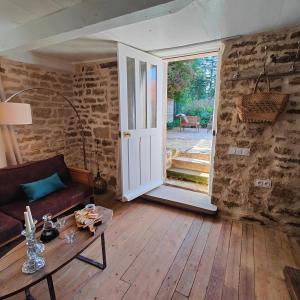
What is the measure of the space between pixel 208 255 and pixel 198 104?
6.79m

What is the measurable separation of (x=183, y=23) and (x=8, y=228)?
2.56m

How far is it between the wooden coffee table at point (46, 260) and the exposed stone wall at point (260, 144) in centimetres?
177

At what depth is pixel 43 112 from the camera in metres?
3.12

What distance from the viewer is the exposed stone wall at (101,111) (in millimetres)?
3199

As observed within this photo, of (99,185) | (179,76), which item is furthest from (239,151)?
(179,76)

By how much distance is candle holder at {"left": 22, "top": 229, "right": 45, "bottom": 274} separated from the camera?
4.00 feet

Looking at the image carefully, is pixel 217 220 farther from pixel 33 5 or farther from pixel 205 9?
pixel 33 5

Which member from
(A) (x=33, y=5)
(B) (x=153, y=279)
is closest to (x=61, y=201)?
(B) (x=153, y=279)

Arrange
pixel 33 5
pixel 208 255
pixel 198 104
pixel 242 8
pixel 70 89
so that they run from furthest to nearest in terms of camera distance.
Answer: pixel 198 104 → pixel 70 89 → pixel 208 255 → pixel 242 8 → pixel 33 5

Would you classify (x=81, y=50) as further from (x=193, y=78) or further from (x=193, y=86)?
(x=193, y=86)

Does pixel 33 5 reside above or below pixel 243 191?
above

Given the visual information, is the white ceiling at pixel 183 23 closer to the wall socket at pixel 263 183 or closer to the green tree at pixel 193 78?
the wall socket at pixel 263 183

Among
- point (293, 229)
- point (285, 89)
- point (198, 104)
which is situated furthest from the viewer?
point (198, 104)

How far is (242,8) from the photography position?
1.64 metres
